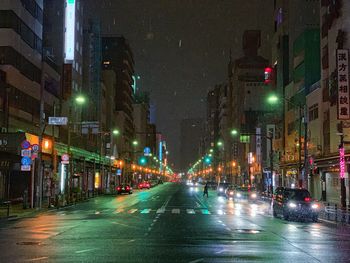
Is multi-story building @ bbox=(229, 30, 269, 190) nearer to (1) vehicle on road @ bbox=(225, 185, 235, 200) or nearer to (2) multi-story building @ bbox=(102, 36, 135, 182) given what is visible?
(2) multi-story building @ bbox=(102, 36, 135, 182)

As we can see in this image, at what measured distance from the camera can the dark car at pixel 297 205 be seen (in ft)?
100.0

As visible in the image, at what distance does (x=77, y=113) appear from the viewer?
81.7 meters

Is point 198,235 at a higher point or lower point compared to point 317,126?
lower

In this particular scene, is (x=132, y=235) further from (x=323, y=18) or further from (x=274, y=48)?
(x=274, y=48)

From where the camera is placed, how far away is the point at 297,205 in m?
30.5

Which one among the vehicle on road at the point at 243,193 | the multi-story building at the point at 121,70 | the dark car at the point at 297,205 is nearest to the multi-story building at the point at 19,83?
the dark car at the point at 297,205

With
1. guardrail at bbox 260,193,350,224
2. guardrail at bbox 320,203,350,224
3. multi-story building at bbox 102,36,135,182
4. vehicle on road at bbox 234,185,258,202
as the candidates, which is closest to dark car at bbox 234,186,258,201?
vehicle on road at bbox 234,185,258,202

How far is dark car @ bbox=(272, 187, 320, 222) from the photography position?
100.0 feet

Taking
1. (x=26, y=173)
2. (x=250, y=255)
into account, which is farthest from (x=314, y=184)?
(x=250, y=255)

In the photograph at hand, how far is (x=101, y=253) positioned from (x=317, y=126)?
46660 millimetres

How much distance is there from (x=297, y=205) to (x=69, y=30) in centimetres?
5273

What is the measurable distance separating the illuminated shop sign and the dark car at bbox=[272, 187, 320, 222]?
167 feet

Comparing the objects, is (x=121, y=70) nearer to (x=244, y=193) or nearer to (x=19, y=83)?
(x=244, y=193)

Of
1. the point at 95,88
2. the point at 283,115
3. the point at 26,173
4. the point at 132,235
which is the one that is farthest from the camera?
the point at 95,88
